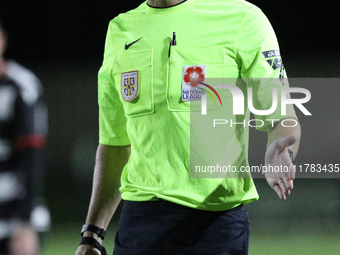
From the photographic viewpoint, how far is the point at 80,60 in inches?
223

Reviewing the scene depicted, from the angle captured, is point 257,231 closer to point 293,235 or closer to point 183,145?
point 293,235

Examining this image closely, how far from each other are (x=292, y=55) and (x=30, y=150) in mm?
4288

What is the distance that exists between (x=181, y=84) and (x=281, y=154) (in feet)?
1.15

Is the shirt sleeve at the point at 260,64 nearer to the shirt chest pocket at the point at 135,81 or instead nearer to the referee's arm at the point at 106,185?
the shirt chest pocket at the point at 135,81

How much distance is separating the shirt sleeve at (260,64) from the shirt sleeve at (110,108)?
40 centimetres

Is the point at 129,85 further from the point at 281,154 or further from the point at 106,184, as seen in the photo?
the point at 281,154

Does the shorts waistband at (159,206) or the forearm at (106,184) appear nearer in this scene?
the shorts waistband at (159,206)

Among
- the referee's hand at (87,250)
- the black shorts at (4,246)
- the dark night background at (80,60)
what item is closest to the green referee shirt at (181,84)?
the referee's hand at (87,250)

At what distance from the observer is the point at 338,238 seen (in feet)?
16.6

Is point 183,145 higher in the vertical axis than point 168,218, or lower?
higher

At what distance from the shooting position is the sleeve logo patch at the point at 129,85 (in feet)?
4.55

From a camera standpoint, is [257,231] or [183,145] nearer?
[183,145]

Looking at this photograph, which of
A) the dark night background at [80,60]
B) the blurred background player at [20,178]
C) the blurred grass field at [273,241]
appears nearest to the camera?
the blurred background player at [20,178]

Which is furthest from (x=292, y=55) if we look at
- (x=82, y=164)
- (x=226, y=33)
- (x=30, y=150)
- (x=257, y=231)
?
(x=226, y=33)
